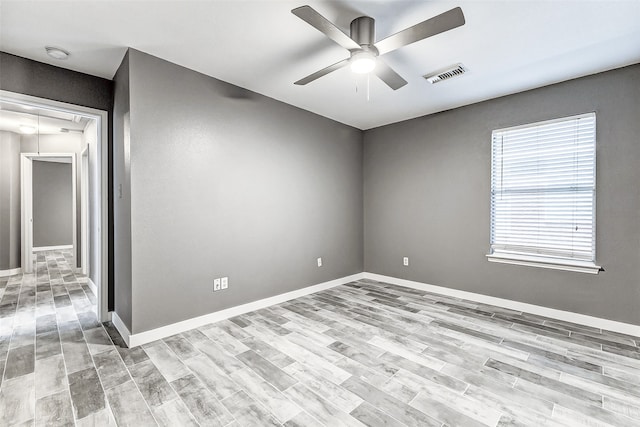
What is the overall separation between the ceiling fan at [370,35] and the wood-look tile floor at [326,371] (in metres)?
2.30

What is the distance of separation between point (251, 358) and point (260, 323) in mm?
719

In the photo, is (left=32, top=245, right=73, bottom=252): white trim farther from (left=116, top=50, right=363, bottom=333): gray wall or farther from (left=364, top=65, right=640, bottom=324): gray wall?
(left=364, top=65, right=640, bottom=324): gray wall

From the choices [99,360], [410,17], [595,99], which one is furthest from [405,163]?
[99,360]

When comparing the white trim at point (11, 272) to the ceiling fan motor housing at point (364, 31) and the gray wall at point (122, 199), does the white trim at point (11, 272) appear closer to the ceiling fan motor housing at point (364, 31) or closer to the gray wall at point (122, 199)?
the gray wall at point (122, 199)

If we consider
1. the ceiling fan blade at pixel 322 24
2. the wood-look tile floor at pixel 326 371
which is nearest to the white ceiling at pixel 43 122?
the wood-look tile floor at pixel 326 371

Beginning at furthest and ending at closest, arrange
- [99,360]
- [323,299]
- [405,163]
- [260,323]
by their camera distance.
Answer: [405,163] < [323,299] < [260,323] < [99,360]

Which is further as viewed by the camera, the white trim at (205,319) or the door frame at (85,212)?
the door frame at (85,212)

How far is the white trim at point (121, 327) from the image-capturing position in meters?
2.55

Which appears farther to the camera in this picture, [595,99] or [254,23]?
[595,99]

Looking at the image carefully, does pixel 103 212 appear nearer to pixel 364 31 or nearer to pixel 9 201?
pixel 364 31

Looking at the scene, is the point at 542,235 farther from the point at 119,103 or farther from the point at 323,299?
the point at 119,103

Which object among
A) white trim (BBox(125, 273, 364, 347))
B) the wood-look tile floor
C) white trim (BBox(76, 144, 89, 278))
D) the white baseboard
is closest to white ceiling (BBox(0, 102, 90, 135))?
white trim (BBox(76, 144, 89, 278))

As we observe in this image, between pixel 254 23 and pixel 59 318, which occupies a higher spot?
pixel 254 23

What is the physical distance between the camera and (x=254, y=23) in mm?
2166
